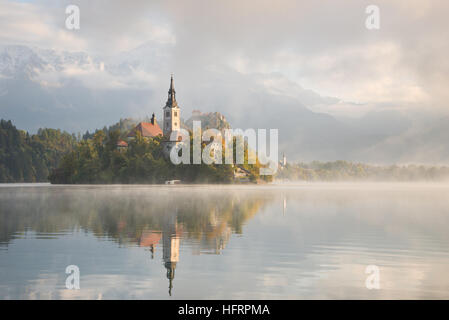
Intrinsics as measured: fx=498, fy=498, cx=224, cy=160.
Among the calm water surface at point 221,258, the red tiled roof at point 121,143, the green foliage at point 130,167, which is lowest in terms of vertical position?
the calm water surface at point 221,258

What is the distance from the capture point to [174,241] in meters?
A: 22.7

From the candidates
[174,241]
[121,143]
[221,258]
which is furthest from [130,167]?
[221,258]

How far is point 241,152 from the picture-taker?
15338 centimetres

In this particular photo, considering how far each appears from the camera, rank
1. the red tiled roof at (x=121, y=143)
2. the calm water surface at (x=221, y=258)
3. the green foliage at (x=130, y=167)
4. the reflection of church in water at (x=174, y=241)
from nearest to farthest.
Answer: the calm water surface at (x=221, y=258), the reflection of church in water at (x=174, y=241), the green foliage at (x=130, y=167), the red tiled roof at (x=121, y=143)

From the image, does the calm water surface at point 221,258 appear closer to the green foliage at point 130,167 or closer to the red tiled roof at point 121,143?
the green foliage at point 130,167

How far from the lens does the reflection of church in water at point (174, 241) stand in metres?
17.8

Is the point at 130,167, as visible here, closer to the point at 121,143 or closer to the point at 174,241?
the point at 121,143

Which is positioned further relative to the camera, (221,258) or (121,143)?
(121,143)

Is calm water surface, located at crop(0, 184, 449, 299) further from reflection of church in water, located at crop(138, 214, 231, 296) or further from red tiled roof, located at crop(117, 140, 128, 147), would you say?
red tiled roof, located at crop(117, 140, 128, 147)

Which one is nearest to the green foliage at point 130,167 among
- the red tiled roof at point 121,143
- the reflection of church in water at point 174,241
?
the red tiled roof at point 121,143

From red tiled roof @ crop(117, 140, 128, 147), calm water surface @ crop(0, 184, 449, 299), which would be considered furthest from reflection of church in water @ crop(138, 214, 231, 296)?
red tiled roof @ crop(117, 140, 128, 147)

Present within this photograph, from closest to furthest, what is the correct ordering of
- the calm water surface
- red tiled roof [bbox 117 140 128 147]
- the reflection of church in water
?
the calm water surface < the reflection of church in water < red tiled roof [bbox 117 140 128 147]

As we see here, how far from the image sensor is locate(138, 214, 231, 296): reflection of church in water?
1777cm
